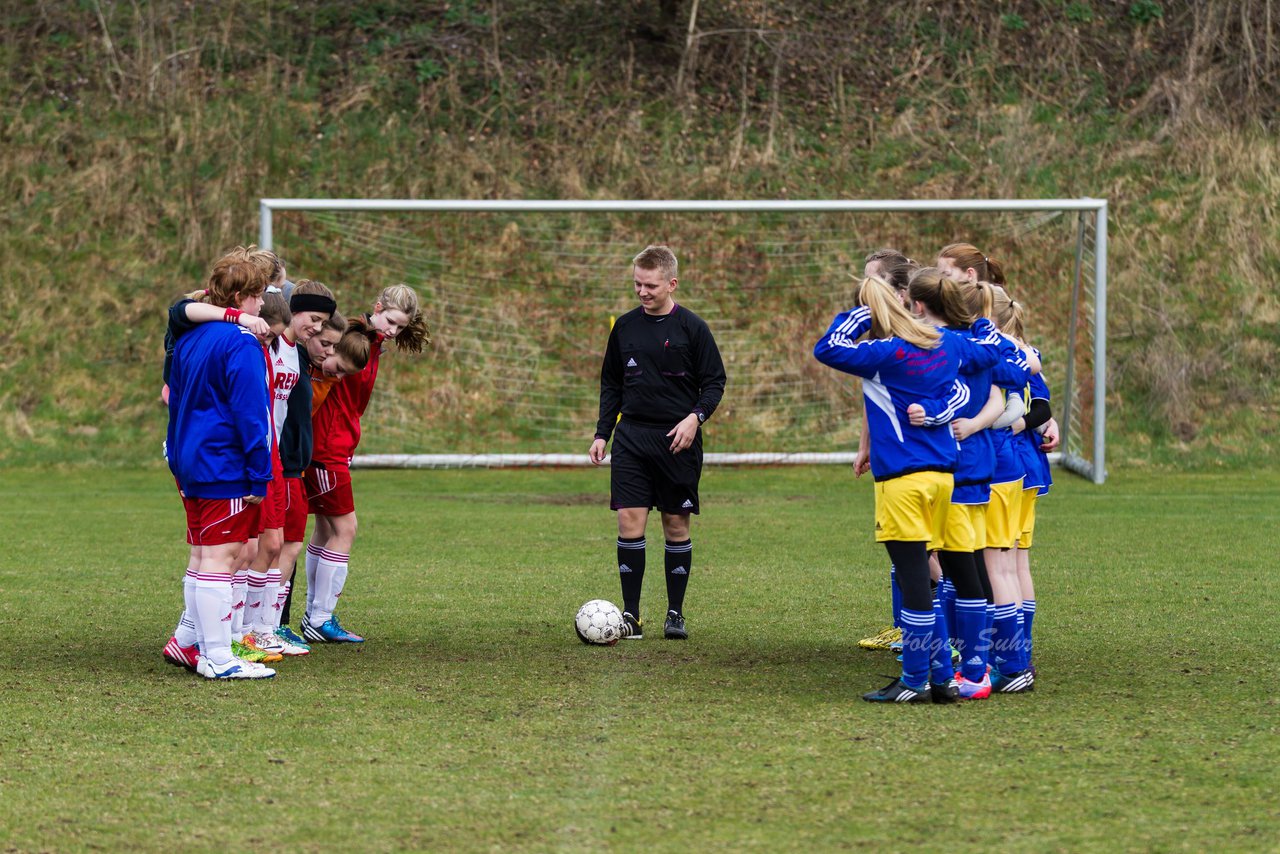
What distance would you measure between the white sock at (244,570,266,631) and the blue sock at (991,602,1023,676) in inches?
118

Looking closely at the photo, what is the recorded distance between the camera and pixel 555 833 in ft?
12.0

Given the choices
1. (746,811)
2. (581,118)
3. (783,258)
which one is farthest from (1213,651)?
(581,118)

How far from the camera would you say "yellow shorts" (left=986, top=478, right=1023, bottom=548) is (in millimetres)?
5477

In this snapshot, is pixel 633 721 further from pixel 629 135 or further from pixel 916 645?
pixel 629 135

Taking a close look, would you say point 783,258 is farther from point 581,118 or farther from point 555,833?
point 555,833

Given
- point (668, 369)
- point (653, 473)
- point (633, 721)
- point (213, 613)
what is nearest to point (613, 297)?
point (668, 369)

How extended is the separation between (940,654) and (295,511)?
2810 millimetres

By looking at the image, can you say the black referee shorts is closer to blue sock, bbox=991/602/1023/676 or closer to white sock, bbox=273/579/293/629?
white sock, bbox=273/579/293/629

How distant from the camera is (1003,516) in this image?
5496mm

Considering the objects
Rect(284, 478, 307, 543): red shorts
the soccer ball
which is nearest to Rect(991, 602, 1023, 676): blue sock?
the soccer ball

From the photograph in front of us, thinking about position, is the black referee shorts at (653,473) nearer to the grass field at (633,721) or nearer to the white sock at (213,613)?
the grass field at (633,721)

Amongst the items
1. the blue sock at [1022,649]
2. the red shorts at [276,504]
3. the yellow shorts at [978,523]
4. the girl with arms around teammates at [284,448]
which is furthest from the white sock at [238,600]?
the blue sock at [1022,649]

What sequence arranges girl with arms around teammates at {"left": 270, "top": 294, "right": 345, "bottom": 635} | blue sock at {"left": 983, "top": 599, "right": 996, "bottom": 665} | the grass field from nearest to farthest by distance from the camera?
the grass field
blue sock at {"left": 983, "top": 599, "right": 996, "bottom": 665}
girl with arms around teammates at {"left": 270, "top": 294, "right": 345, "bottom": 635}

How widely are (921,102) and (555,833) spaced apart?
16.3m
